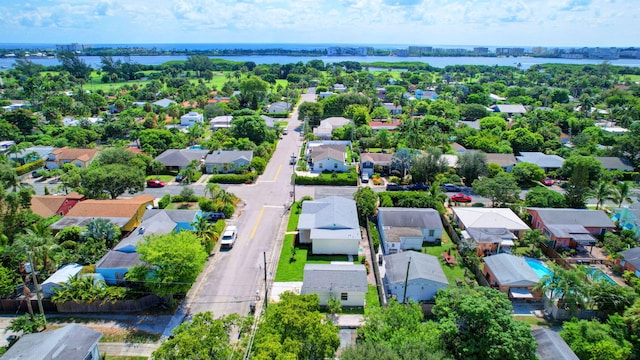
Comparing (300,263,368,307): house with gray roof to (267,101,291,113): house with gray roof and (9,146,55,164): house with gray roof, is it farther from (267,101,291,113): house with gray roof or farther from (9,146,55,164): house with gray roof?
(267,101,291,113): house with gray roof

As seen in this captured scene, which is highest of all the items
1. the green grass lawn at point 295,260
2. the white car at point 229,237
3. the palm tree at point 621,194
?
the palm tree at point 621,194

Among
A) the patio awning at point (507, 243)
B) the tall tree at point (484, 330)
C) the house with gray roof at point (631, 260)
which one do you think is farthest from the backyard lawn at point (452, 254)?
the house with gray roof at point (631, 260)

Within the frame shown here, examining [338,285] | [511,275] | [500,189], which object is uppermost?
[500,189]

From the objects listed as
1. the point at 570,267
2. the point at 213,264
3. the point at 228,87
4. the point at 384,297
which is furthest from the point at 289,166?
the point at 228,87

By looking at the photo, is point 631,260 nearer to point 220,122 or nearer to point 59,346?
point 59,346

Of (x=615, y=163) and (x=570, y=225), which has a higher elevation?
(x=615, y=163)

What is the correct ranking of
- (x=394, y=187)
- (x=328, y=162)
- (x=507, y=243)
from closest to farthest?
(x=507, y=243) → (x=394, y=187) → (x=328, y=162)

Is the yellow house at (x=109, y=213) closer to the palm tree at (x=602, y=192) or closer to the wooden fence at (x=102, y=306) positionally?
the wooden fence at (x=102, y=306)

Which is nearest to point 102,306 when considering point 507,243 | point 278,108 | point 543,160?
point 507,243
